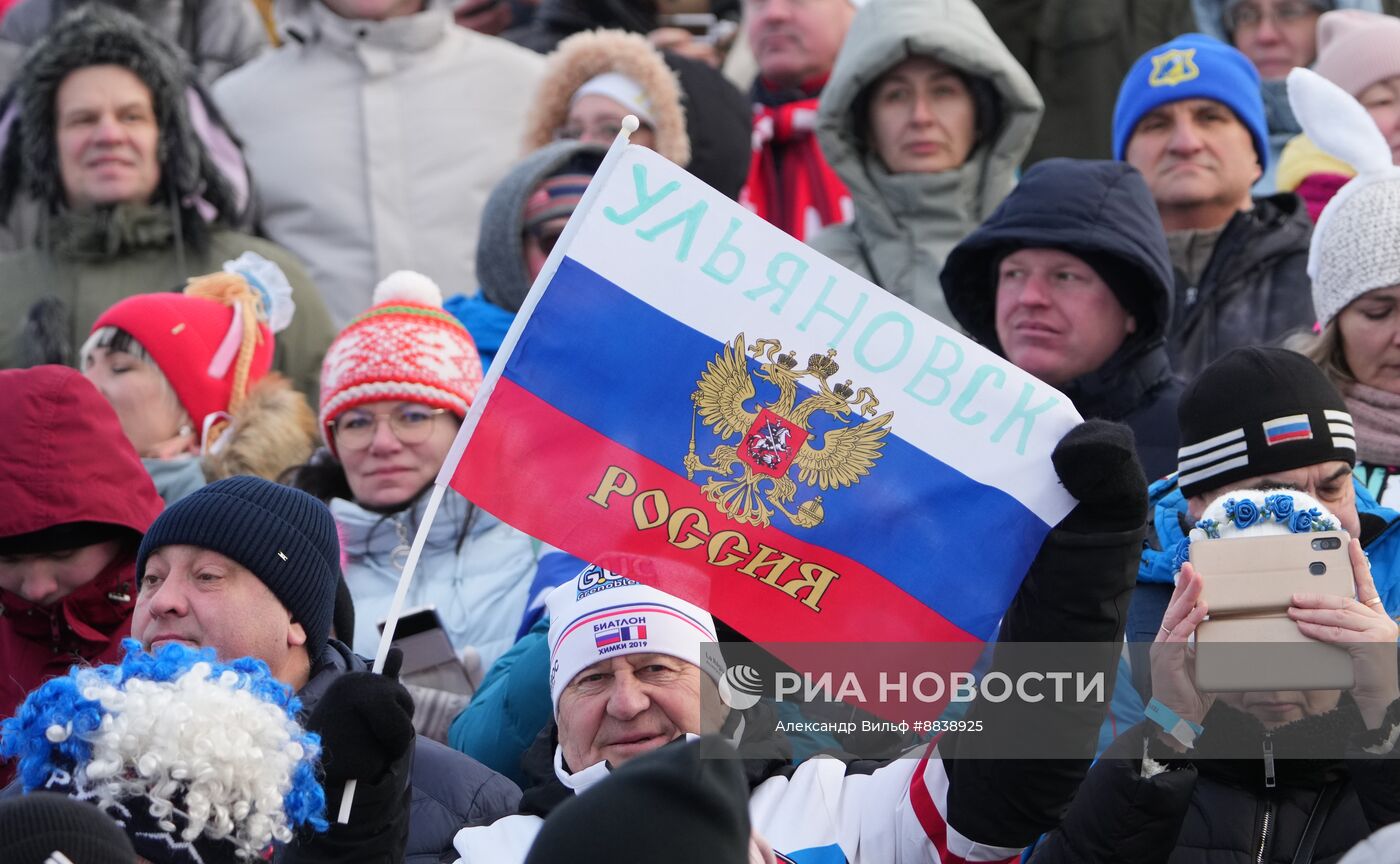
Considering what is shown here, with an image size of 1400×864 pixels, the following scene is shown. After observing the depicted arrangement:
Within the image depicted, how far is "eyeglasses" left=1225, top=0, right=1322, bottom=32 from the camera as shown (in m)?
9.35

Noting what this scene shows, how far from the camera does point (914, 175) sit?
7836 millimetres

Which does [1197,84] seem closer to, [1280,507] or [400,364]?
[400,364]

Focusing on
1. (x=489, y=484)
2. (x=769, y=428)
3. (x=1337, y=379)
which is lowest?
(x=489, y=484)

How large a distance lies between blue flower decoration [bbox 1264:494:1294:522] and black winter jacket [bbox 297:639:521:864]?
1.78 meters

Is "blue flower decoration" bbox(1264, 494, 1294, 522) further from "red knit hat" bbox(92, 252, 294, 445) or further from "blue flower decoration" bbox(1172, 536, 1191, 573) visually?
"red knit hat" bbox(92, 252, 294, 445)

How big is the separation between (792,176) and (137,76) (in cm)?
250

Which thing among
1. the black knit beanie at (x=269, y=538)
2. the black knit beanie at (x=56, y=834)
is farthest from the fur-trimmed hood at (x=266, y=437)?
the black knit beanie at (x=56, y=834)

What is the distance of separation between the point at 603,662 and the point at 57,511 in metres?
1.61

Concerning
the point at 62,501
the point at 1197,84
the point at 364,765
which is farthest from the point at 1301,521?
the point at 1197,84

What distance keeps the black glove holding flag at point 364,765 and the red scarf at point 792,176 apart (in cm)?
484

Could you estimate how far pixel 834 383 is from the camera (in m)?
4.74

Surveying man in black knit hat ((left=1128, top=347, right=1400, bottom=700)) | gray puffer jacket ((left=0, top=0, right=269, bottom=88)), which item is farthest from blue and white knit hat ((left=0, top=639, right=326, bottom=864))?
gray puffer jacket ((left=0, top=0, right=269, bottom=88))

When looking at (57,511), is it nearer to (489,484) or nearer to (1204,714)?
(489,484)

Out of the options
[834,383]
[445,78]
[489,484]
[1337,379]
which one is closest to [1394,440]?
[1337,379]
